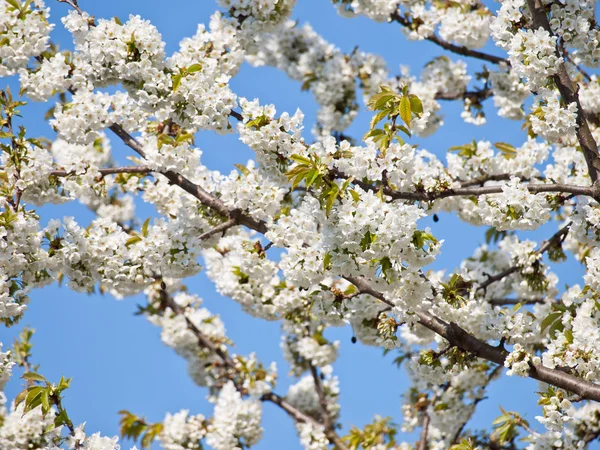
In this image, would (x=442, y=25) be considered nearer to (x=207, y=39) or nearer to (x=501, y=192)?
(x=207, y=39)

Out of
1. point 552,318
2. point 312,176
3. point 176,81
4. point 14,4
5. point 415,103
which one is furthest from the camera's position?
point 552,318

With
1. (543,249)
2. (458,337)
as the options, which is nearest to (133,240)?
(458,337)

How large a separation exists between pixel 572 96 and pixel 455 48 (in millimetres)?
3156

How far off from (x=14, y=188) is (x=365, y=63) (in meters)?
5.04

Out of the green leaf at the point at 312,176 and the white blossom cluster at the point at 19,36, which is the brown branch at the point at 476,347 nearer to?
the green leaf at the point at 312,176

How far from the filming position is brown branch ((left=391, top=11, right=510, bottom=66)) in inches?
311

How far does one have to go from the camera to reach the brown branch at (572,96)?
518 cm

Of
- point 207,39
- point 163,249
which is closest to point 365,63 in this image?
point 207,39

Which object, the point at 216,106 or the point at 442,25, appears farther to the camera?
the point at 442,25

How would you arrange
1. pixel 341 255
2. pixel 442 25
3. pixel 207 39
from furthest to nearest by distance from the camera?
pixel 442 25
pixel 207 39
pixel 341 255

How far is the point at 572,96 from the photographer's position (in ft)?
17.0

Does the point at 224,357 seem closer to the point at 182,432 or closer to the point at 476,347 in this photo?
the point at 182,432

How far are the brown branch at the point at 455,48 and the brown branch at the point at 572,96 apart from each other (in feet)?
8.22

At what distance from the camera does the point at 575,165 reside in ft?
22.1
